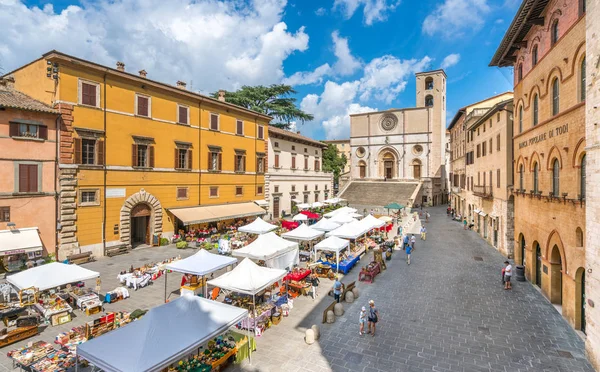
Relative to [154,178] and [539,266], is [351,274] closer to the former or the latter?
[539,266]

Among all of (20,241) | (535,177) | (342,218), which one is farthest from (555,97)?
(20,241)

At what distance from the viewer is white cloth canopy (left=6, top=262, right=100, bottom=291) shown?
435 inches

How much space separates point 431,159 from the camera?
5391cm

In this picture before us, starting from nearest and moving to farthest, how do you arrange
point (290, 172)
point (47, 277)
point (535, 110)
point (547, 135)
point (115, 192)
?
point (47, 277)
point (547, 135)
point (535, 110)
point (115, 192)
point (290, 172)

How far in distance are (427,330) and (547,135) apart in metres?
9.65

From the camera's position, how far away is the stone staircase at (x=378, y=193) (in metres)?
46.9

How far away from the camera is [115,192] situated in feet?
66.2

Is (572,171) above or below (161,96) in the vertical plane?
below

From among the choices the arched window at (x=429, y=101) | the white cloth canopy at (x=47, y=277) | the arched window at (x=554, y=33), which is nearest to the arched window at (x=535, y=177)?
the arched window at (x=554, y=33)

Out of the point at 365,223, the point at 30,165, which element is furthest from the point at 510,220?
A: the point at 30,165

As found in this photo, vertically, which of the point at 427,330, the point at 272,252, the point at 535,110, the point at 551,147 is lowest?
the point at 427,330

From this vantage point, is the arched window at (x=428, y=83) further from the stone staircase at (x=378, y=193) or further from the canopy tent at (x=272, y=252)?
the canopy tent at (x=272, y=252)

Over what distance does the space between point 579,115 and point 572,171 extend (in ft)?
6.28

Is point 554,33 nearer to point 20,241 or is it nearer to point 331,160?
point 20,241
